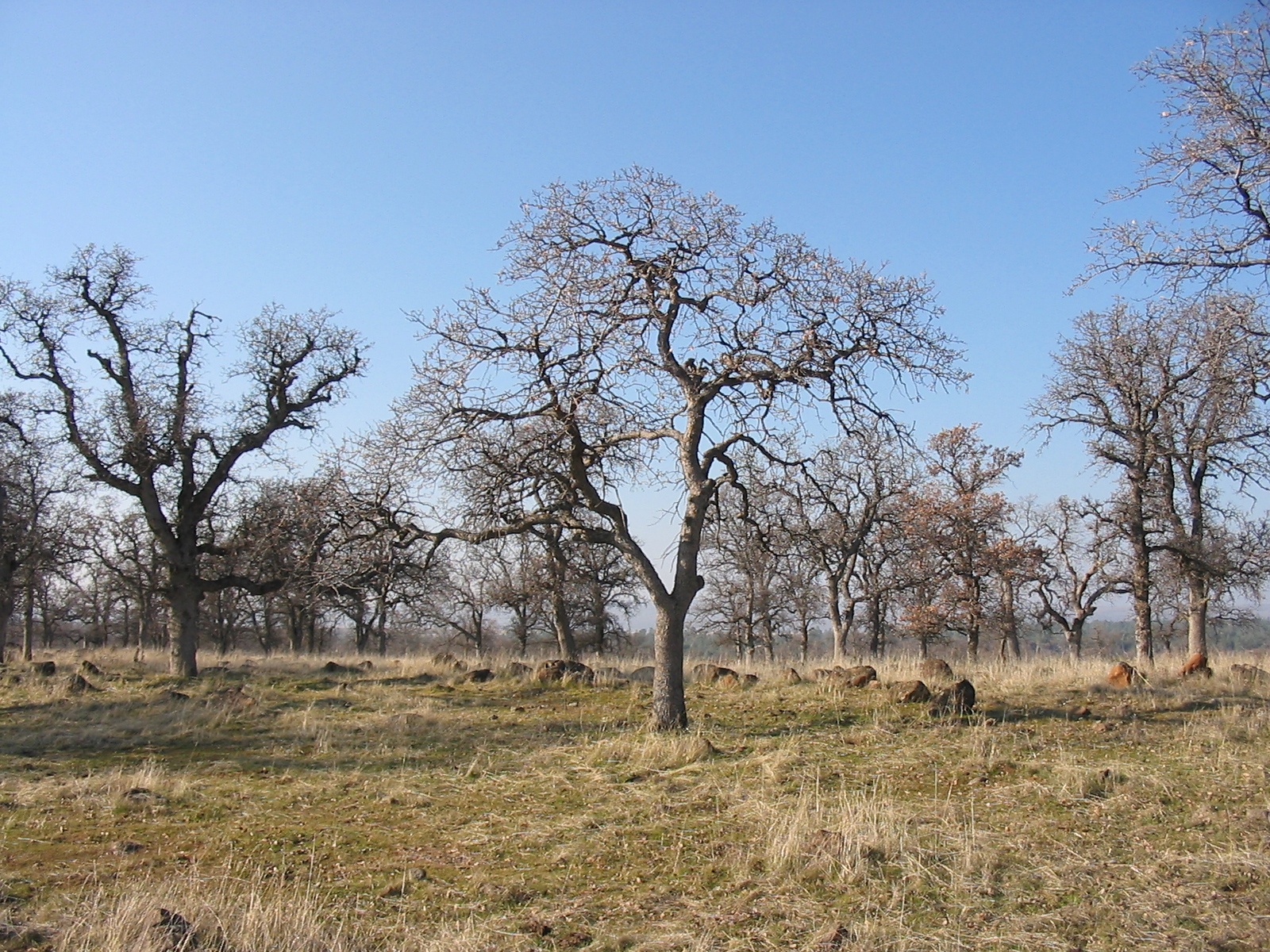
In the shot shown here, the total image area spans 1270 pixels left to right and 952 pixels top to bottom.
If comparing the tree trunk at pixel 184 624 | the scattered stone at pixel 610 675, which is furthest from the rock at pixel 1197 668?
the tree trunk at pixel 184 624

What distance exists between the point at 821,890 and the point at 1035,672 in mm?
10577

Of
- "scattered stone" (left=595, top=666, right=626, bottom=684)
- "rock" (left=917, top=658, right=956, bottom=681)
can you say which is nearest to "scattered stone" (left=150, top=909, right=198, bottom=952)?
"scattered stone" (left=595, top=666, right=626, bottom=684)

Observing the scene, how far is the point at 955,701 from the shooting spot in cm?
1160

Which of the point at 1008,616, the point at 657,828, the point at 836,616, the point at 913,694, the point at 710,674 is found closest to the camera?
the point at 657,828

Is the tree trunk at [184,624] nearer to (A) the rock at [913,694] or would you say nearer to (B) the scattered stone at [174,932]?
(A) the rock at [913,694]

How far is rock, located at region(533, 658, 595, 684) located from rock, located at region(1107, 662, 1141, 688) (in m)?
8.53

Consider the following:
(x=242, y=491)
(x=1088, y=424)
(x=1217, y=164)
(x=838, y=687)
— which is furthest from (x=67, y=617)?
(x=1217, y=164)

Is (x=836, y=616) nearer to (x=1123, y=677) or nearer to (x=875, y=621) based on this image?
(x=875, y=621)

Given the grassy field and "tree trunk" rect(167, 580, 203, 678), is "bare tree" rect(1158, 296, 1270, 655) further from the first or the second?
"tree trunk" rect(167, 580, 203, 678)

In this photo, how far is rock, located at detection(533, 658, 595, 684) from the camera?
16.3 meters

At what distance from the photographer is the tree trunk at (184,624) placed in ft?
62.1

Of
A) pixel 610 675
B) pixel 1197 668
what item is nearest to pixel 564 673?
pixel 610 675

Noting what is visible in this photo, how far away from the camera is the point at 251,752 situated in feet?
36.3

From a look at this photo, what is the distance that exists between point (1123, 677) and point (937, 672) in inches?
105
